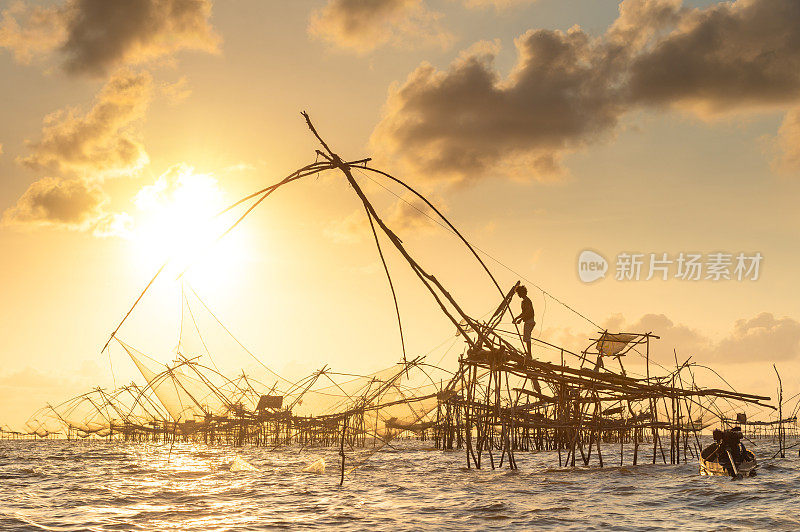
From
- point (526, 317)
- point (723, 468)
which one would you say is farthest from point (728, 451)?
point (526, 317)

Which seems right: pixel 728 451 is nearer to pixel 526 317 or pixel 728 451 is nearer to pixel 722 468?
pixel 722 468

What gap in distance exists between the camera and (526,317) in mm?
16172

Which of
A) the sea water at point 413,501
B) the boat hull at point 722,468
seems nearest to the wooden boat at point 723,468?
the boat hull at point 722,468

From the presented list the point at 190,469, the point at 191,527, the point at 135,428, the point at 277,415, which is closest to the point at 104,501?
the point at 191,527

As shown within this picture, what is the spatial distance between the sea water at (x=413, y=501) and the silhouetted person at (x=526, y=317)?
10.2 ft

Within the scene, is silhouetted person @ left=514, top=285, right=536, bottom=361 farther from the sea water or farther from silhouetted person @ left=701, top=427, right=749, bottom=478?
silhouetted person @ left=701, top=427, right=749, bottom=478

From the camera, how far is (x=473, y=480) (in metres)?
16.5

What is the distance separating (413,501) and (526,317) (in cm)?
496

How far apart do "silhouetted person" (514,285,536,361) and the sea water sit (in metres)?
3.12

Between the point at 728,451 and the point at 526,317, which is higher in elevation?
the point at 526,317

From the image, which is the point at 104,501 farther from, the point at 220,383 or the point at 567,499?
the point at 220,383

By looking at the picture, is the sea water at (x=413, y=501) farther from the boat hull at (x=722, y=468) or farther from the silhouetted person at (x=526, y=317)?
the silhouetted person at (x=526, y=317)

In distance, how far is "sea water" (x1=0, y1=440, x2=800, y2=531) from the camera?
35.7 ft

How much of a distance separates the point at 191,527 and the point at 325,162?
5.87m
